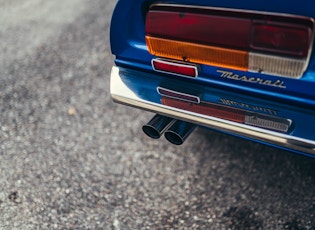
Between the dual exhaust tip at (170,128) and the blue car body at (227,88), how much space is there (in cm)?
6

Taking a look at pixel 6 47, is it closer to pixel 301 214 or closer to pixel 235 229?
pixel 235 229

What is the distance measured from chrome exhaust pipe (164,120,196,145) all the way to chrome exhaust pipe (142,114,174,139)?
28 millimetres

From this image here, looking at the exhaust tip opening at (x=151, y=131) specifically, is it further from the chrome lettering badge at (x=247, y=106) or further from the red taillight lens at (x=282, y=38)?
the red taillight lens at (x=282, y=38)

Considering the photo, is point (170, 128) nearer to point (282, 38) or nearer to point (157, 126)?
point (157, 126)

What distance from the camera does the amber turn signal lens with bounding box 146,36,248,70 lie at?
1421mm

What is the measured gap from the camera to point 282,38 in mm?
1289

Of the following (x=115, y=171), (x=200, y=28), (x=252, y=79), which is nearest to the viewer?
(x=200, y=28)

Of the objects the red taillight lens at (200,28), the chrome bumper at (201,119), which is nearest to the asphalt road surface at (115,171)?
the chrome bumper at (201,119)

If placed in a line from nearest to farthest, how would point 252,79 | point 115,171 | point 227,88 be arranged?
point 252,79
point 227,88
point 115,171

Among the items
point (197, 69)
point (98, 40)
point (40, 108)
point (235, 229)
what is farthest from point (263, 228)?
point (98, 40)

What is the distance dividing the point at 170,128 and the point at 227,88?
1.15 ft

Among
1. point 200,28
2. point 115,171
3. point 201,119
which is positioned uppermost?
point 200,28

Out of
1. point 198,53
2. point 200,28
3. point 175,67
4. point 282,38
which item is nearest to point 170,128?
point 175,67

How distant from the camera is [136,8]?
5.48 ft
